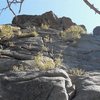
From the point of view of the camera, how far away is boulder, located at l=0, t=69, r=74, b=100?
1444 centimetres

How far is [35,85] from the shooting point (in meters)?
14.9

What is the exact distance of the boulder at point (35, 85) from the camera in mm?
14438

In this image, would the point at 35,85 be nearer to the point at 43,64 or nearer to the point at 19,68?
the point at 43,64

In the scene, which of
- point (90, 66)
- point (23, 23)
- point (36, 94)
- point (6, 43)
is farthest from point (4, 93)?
point (23, 23)

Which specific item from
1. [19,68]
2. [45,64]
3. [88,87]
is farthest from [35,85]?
[19,68]

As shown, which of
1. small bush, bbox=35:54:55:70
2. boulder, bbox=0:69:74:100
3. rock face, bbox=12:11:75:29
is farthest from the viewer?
rock face, bbox=12:11:75:29

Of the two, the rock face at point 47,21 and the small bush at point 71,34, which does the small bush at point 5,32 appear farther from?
the rock face at point 47,21

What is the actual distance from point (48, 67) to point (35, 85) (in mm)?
2556

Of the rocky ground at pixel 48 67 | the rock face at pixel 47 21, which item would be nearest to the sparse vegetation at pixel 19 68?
the rocky ground at pixel 48 67

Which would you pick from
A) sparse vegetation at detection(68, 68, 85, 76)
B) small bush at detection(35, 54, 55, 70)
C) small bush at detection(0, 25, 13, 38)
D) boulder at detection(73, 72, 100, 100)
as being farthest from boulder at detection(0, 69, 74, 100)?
small bush at detection(0, 25, 13, 38)

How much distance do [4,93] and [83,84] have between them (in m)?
2.98

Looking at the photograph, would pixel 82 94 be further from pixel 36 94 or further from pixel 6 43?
pixel 6 43

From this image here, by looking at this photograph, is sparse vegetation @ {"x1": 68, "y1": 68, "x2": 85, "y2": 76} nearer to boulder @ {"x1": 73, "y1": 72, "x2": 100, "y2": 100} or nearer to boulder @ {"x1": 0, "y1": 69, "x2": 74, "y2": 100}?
boulder @ {"x1": 73, "y1": 72, "x2": 100, "y2": 100}

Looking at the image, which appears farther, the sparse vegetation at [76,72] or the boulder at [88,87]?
the sparse vegetation at [76,72]
